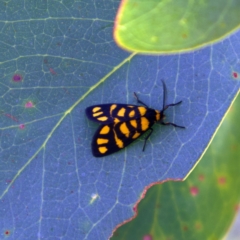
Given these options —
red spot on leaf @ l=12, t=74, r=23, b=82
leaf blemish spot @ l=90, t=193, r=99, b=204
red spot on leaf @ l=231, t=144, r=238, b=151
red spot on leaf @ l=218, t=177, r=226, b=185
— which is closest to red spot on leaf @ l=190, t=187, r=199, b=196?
red spot on leaf @ l=218, t=177, r=226, b=185

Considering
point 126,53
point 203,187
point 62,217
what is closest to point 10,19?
point 126,53

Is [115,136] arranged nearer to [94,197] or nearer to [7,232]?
[94,197]

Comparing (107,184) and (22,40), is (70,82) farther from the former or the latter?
(107,184)

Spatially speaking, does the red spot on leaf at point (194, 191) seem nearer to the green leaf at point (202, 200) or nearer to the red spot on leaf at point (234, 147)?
the green leaf at point (202, 200)

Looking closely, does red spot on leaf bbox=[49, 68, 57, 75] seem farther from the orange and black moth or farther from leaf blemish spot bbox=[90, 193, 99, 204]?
leaf blemish spot bbox=[90, 193, 99, 204]

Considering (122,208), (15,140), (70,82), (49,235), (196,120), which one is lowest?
(49,235)
